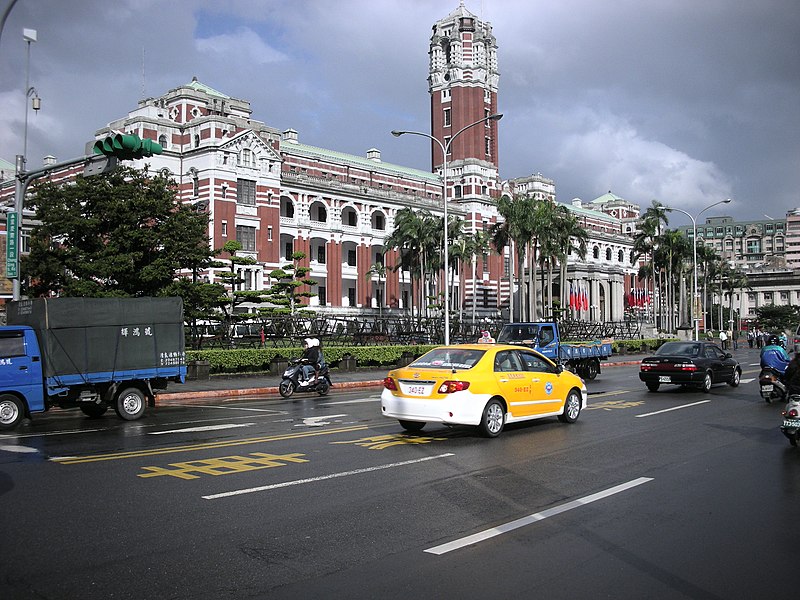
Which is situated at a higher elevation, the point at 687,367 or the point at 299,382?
the point at 687,367

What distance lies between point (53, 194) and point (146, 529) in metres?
34.4

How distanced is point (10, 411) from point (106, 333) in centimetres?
288

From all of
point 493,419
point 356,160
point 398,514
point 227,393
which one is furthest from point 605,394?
point 356,160

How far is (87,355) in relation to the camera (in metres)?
16.5

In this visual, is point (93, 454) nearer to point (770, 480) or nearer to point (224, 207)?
point (770, 480)

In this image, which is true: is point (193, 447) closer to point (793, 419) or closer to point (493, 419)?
point (493, 419)

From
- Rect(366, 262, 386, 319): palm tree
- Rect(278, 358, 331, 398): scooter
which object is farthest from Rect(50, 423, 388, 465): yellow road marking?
Rect(366, 262, 386, 319): palm tree

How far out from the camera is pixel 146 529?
23.1 feet

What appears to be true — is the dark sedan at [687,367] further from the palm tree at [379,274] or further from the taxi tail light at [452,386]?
the palm tree at [379,274]

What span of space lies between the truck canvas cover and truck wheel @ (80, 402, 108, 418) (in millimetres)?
783

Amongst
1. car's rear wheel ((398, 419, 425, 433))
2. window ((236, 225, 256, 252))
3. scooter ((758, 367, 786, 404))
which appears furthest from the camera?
window ((236, 225, 256, 252))

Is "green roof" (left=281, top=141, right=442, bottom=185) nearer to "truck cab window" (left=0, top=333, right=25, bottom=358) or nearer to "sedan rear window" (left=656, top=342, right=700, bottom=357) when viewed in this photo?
"sedan rear window" (left=656, top=342, right=700, bottom=357)

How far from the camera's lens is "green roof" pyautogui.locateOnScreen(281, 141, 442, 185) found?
85625 mm

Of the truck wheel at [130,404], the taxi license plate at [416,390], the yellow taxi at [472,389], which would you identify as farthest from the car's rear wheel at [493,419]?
the truck wheel at [130,404]
